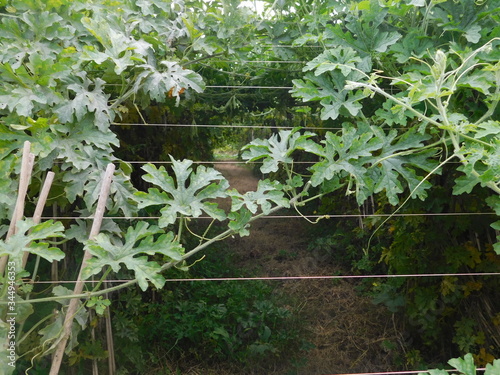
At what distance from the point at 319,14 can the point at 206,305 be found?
193 centimetres

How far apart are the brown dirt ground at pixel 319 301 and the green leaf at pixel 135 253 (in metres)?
1.67

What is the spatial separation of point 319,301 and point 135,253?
2.31 meters

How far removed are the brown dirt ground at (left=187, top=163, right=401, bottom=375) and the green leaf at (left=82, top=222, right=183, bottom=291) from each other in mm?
1671

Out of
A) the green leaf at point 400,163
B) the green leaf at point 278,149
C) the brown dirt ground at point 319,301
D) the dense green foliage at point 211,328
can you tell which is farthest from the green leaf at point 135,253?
the brown dirt ground at point 319,301

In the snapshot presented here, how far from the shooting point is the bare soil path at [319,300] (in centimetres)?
302

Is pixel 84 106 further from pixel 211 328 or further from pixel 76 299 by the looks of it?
pixel 211 328

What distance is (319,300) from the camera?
139 inches

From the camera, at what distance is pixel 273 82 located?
114 inches

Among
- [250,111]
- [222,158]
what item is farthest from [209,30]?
[222,158]

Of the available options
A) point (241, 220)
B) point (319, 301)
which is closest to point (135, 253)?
point (241, 220)

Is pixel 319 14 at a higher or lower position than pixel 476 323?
higher

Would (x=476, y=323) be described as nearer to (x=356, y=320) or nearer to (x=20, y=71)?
(x=356, y=320)

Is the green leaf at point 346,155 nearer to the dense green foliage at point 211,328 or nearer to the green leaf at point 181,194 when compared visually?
the green leaf at point 181,194

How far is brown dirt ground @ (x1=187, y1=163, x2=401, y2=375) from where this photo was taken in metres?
3.01
